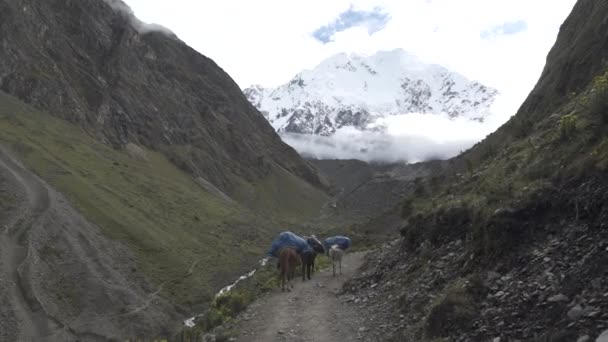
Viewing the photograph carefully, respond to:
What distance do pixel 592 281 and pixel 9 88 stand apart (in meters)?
119

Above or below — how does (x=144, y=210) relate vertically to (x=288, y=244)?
above

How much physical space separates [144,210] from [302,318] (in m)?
61.8

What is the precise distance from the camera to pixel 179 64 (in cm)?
19262

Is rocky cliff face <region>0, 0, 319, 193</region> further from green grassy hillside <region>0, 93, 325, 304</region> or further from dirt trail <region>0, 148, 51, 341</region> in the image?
dirt trail <region>0, 148, 51, 341</region>

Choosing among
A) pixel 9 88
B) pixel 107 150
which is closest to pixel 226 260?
pixel 107 150

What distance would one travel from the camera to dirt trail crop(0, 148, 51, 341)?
37438 millimetres

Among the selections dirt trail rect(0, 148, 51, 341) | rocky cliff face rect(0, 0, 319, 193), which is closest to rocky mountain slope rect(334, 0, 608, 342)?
dirt trail rect(0, 148, 51, 341)

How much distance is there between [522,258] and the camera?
431 inches

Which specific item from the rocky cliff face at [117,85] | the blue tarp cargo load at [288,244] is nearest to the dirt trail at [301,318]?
the blue tarp cargo load at [288,244]

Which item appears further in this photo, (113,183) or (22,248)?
(113,183)

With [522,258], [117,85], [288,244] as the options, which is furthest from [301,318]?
[117,85]

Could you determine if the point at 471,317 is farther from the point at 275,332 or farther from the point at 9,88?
the point at 9,88

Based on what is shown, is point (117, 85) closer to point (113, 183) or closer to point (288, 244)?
point (113, 183)

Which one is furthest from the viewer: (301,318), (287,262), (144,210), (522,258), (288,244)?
(144,210)
